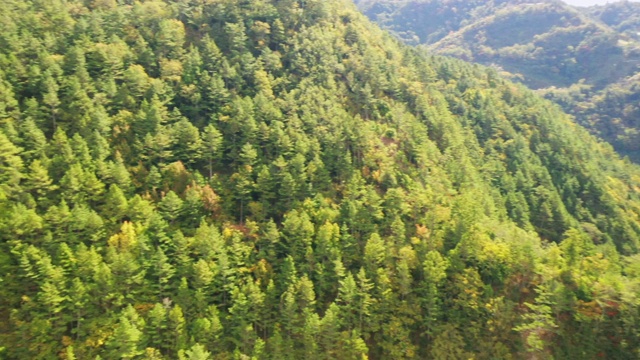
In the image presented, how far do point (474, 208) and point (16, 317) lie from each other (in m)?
81.3

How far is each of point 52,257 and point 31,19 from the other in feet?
226

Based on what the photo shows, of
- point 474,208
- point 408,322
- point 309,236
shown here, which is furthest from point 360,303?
point 474,208

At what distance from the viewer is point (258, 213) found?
8325 cm

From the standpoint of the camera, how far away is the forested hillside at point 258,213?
6209 centimetres

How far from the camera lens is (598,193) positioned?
132 metres

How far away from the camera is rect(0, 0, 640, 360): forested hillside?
62.1 m

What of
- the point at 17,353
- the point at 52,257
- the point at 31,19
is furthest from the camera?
the point at 31,19

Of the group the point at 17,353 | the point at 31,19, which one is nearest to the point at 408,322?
the point at 17,353

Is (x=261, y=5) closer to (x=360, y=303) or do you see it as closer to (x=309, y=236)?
(x=309, y=236)

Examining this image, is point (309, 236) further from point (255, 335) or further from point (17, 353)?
point (17, 353)

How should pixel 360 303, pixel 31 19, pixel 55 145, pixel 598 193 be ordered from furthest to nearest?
pixel 598 193 → pixel 31 19 → pixel 55 145 → pixel 360 303

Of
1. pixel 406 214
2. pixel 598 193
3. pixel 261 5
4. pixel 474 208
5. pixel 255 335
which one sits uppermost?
pixel 598 193

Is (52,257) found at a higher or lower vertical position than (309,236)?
lower

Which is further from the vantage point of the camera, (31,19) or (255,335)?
(31,19)
